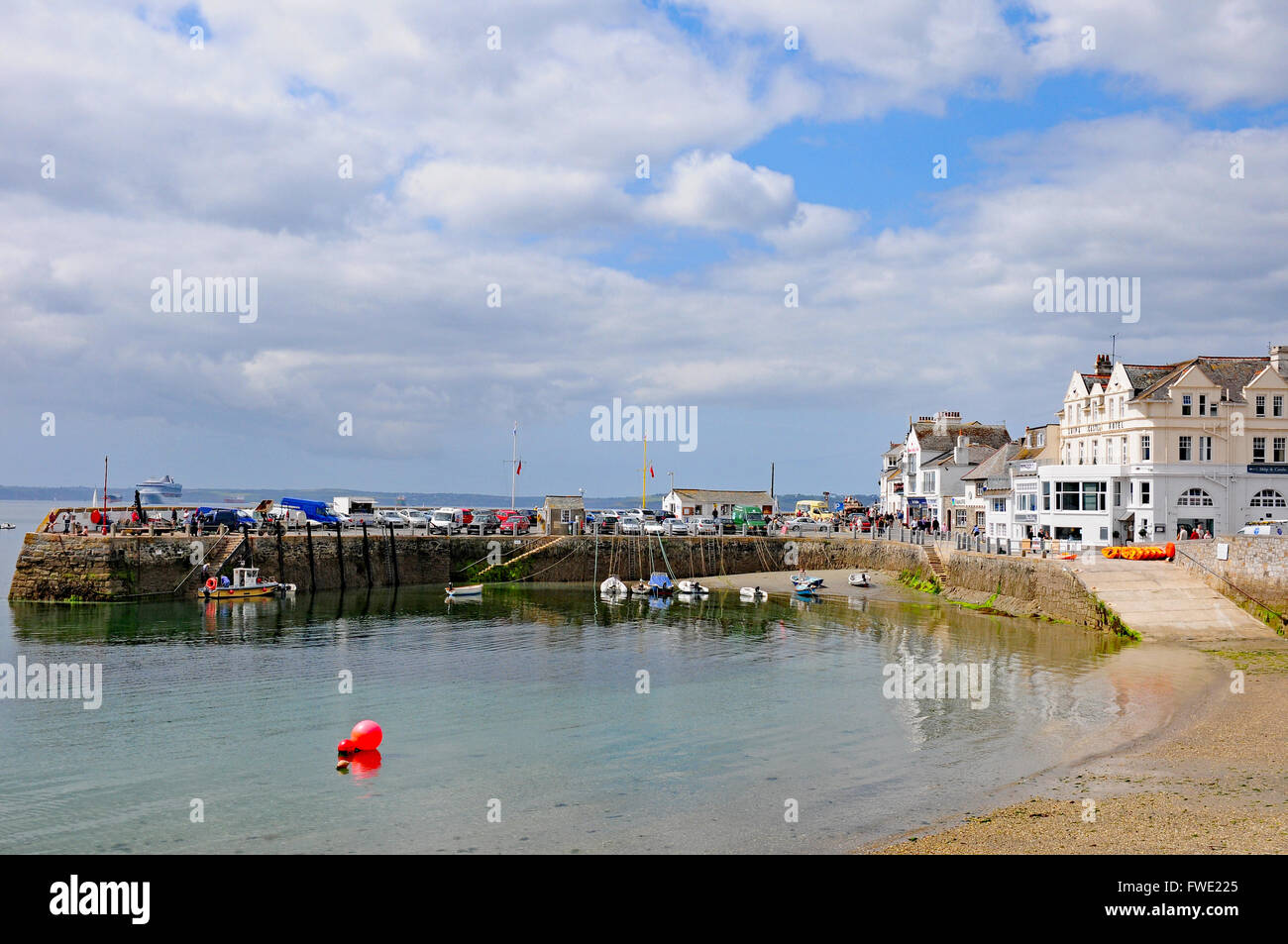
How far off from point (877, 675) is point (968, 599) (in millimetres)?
22890

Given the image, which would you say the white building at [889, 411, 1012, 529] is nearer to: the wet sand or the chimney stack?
the chimney stack

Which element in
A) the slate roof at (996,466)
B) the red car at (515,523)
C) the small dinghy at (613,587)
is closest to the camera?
the small dinghy at (613,587)

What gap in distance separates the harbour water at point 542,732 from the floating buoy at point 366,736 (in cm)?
62

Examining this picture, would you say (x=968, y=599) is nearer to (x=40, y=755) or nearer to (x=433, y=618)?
(x=433, y=618)

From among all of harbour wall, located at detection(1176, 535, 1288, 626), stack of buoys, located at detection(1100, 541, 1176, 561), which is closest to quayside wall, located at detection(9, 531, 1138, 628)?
stack of buoys, located at detection(1100, 541, 1176, 561)

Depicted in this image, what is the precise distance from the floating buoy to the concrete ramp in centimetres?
3316

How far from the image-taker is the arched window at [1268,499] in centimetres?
5284

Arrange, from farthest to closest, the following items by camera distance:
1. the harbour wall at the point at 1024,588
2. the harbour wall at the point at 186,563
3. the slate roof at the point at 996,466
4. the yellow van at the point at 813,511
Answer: the yellow van at the point at 813,511, the slate roof at the point at 996,466, the harbour wall at the point at 186,563, the harbour wall at the point at 1024,588

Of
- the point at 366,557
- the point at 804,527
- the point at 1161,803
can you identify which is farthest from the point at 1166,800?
the point at 804,527

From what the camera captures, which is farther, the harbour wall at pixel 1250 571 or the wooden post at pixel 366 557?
the wooden post at pixel 366 557

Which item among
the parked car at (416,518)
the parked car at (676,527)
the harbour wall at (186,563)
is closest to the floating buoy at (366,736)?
the harbour wall at (186,563)

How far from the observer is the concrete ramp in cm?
4025

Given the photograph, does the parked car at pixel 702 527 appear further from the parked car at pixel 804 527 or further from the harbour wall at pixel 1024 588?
the harbour wall at pixel 1024 588
